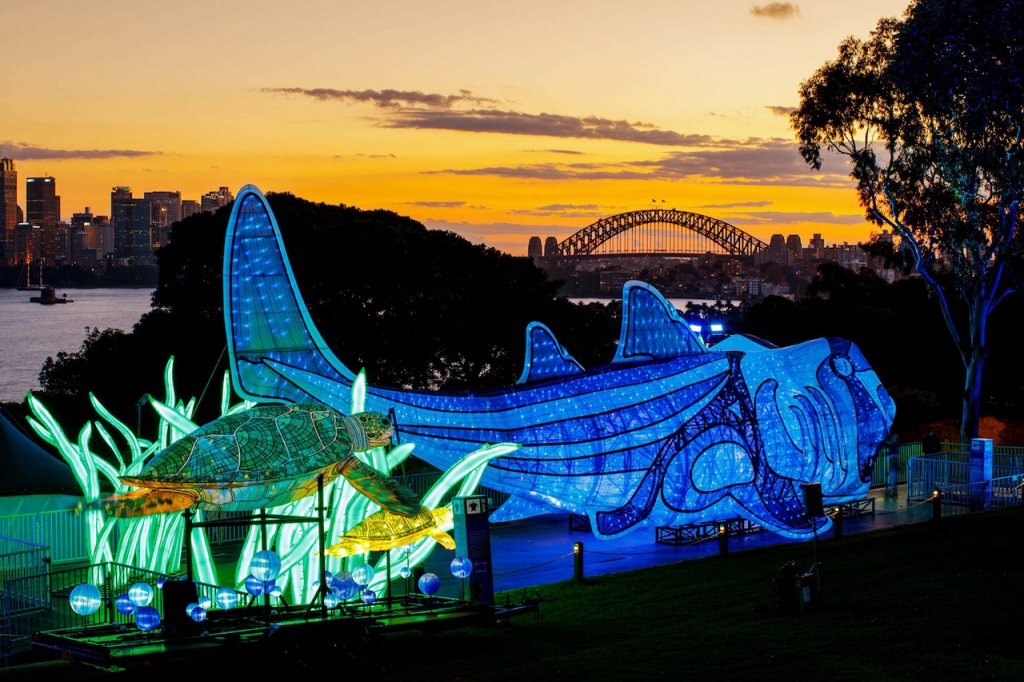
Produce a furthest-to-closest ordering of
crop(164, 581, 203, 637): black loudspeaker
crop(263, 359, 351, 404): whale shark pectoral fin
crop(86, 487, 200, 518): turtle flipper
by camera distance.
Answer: crop(263, 359, 351, 404): whale shark pectoral fin < crop(86, 487, 200, 518): turtle flipper < crop(164, 581, 203, 637): black loudspeaker

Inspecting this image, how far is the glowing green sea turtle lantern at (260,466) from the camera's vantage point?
42.2ft

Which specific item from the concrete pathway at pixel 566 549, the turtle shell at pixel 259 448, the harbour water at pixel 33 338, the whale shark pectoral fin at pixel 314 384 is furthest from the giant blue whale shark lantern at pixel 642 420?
the harbour water at pixel 33 338

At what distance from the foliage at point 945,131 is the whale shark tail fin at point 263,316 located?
17.2 meters

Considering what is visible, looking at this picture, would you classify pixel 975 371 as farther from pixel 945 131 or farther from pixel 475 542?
pixel 475 542

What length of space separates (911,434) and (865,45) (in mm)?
12382

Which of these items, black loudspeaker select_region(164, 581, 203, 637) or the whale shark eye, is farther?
the whale shark eye

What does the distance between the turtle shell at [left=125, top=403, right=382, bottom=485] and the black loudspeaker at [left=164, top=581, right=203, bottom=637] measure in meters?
1.16

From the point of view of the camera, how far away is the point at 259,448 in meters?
13.7

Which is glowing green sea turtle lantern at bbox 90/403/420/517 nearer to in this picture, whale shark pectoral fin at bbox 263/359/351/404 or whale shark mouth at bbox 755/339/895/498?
whale shark pectoral fin at bbox 263/359/351/404

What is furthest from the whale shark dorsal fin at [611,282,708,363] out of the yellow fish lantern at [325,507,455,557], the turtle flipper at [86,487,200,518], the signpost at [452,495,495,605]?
the turtle flipper at [86,487,200,518]

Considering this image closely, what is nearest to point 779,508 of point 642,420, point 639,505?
point 639,505

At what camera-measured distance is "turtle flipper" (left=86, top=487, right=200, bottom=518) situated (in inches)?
495

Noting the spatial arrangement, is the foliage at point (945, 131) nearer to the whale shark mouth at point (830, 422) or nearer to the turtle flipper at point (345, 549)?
the whale shark mouth at point (830, 422)

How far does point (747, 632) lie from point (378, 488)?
15.5ft
